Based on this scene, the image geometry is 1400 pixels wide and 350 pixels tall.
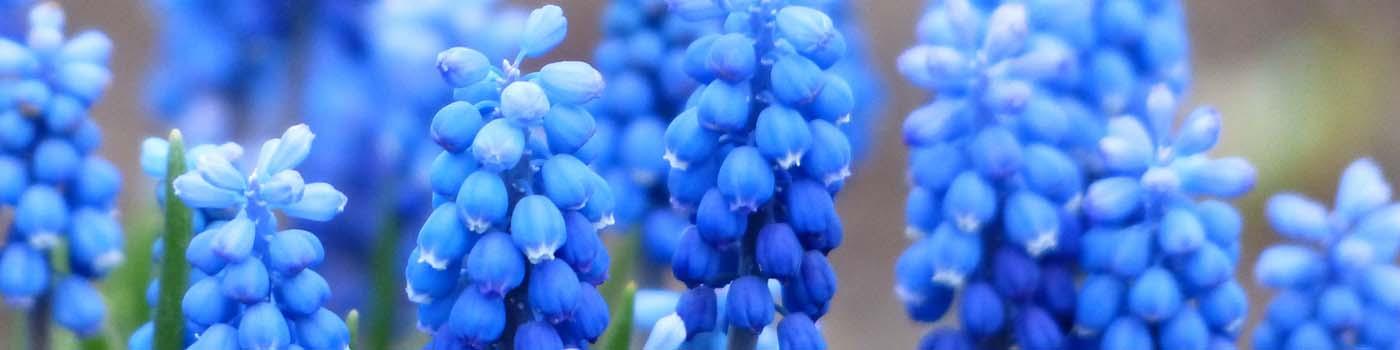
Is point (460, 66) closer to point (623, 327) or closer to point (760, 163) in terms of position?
point (760, 163)

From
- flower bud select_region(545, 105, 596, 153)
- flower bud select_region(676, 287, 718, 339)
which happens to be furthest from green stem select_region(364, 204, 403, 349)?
flower bud select_region(545, 105, 596, 153)

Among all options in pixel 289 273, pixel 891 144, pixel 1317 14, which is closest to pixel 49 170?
pixel 289 273

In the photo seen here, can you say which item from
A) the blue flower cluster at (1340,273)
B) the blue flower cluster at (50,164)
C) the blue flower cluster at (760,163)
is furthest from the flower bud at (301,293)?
the blue flower cluster at (1340,273)

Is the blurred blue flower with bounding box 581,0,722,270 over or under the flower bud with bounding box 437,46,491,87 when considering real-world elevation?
over

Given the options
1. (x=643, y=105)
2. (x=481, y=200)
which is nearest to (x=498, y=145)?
(x=481, y=200)

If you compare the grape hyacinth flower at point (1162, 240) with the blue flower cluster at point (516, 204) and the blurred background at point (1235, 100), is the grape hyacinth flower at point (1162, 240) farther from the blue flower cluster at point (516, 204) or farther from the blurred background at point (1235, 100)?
the blurred background at point (1235, 100)

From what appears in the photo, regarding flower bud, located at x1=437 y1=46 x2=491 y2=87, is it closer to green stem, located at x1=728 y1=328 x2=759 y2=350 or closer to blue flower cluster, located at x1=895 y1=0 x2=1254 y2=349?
green stem, located at x1=728 y1=328 x2=759 y2=350
